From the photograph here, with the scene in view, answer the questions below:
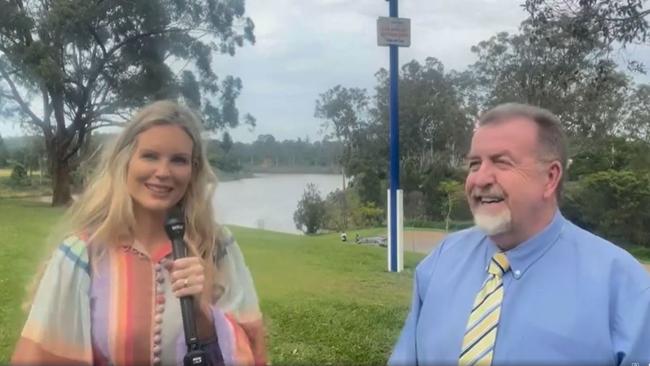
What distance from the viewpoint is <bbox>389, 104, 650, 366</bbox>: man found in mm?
1352

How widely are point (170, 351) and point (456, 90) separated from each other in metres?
3.28

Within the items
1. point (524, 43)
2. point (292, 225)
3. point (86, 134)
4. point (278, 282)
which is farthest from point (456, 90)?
point (86, 134)

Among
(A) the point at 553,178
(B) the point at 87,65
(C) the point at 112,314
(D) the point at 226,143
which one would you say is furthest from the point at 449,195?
(C) the point at 112,314

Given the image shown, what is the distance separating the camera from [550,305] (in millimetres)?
1399

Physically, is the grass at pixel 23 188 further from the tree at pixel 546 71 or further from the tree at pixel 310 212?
the tree at pixel 546 71

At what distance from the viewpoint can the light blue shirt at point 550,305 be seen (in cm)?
134

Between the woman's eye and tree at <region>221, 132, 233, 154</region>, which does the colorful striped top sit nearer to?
the woman's eye

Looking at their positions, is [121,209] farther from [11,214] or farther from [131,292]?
[11,214]

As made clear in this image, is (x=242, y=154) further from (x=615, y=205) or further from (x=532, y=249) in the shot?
(x=615, y=205)

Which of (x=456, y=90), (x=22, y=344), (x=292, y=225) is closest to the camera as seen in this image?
(x=22, y=344)

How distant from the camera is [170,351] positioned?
4.13 ft

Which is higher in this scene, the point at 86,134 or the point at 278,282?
the point at 86,134

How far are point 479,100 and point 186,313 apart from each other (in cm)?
335

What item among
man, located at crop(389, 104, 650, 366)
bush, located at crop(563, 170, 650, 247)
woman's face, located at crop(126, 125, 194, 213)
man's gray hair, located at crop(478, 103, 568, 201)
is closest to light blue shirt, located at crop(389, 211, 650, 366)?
man, located at crop(389, 104, 650, 366)
